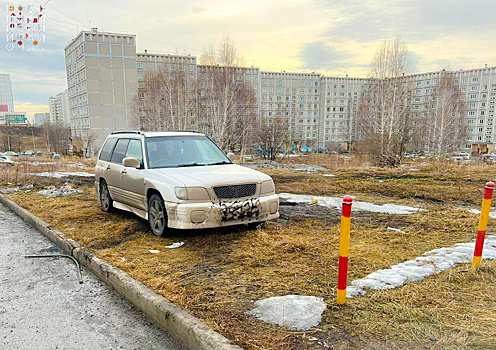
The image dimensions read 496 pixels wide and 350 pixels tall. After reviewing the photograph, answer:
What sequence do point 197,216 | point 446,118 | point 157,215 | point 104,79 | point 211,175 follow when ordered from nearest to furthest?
point 197,216, point 211,175, point 157,215, point 446,118, point 104,79

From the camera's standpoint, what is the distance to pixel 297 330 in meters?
2.78

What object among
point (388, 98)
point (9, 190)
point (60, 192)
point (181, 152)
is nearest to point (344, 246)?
point (181, 152)

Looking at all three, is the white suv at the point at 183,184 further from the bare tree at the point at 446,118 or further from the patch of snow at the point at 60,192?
the bare tree at the point at 446,118

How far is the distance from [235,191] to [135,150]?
2.58 metres

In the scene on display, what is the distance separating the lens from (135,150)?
264 inches

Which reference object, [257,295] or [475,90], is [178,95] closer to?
[257,295]

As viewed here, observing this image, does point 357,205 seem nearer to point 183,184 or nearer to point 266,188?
point 266,188

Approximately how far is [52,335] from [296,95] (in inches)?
3984

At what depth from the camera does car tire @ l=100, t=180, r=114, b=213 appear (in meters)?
7.64

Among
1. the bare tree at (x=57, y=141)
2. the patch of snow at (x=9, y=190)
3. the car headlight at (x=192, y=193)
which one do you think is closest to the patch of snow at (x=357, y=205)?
the car headlight at (x=192, y=193)

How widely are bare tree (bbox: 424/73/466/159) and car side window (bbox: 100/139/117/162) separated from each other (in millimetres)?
44128

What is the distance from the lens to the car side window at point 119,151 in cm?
715

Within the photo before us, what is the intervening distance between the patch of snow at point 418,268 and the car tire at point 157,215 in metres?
3.21

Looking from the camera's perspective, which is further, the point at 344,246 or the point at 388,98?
the point at 388,98
